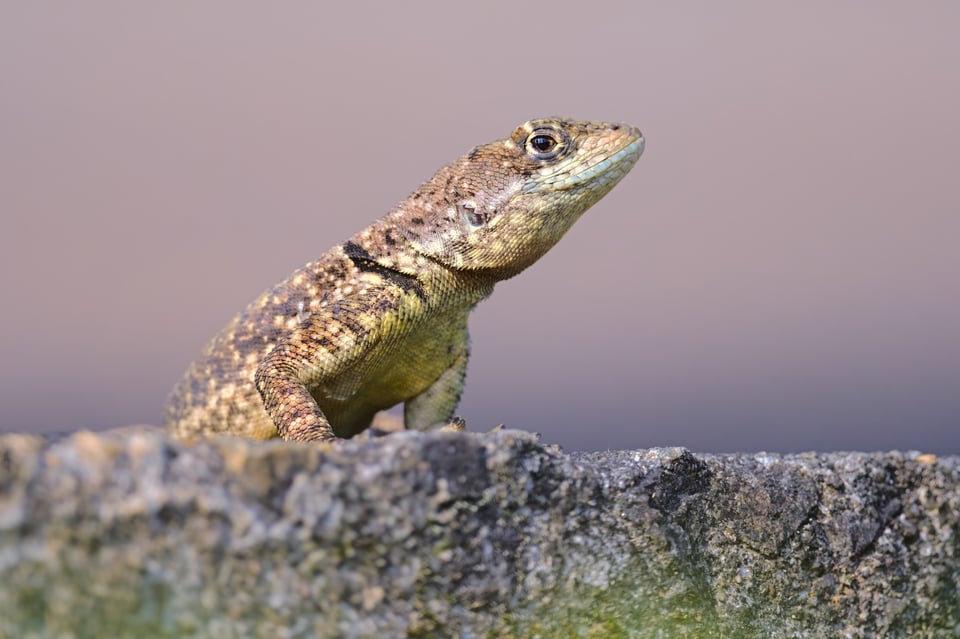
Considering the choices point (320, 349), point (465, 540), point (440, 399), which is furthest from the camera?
point (440, 399)

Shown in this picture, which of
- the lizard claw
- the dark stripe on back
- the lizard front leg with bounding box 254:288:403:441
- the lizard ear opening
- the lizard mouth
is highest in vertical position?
the lizard mouth

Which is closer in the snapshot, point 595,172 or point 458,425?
point 595,172

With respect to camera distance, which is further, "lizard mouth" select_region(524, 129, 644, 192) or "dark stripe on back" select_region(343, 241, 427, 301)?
"dark stripe on back" select_region(343, 241, 427, 301)

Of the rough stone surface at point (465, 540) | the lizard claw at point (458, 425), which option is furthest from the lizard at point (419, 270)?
the rough stone surface at point (465, 540)

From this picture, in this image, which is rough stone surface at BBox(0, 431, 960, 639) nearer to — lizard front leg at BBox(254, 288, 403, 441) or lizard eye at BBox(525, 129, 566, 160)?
→ lizard front leg at BBox(254, 288, 403, 441)

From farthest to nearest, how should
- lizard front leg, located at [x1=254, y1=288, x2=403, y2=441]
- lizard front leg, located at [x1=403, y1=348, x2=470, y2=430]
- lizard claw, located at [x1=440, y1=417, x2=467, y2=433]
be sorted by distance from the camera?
1. lizard front leg, located at [x1=403, y1=348, x2=470, y2=430]
2. lizard claw, located at [x1=440, y1=417, x2=467, y2=433]
3. lizard front leg, located at [x1=254, y1=288, x2=403, y2=441]

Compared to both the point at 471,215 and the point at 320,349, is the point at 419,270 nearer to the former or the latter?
the point at 471,215

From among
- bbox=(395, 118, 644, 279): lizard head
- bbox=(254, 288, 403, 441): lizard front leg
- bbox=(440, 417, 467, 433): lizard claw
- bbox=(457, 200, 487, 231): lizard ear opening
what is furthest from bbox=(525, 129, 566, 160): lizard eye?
bbox=(440, 417, 467, 433): lizard claw

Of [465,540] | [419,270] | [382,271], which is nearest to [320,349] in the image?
[382,271]

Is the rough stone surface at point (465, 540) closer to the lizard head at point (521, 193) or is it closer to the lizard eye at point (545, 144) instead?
the lizard head at point (521, 193)
